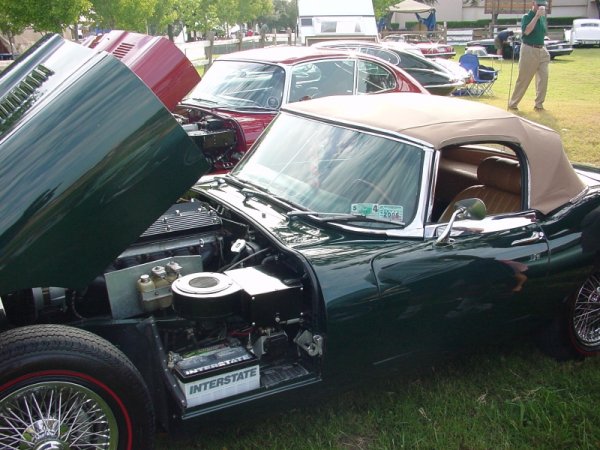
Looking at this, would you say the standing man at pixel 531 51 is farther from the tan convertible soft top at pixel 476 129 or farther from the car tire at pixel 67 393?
the car tire at pixel 67 393

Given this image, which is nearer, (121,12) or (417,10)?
(121,12)

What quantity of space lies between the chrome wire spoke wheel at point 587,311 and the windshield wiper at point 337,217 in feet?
4.42

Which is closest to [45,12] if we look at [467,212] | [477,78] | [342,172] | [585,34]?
[477,78]

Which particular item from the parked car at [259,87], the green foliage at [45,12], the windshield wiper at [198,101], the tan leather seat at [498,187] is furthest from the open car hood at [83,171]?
the green foliage at [45,12]

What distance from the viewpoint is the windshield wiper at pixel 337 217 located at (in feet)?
10.3

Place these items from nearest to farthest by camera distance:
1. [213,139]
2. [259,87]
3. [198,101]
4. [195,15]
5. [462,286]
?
1. [462,286]
2. [213,139]
3. [259,87]
4. [198,101]
5. [195,15]

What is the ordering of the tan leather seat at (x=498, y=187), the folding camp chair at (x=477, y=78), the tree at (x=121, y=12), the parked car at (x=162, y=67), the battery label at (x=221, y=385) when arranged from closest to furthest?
the battery label at (x=221, y=385) → the tan leather seat at (x=498, y=187) → the parked car at (x=162, y=67) → the folding camp chair at (x=477, y=78) → the tree at (x=121, y=12)

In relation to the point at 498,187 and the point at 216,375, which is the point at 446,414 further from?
the point at 498,187

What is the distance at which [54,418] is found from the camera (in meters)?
2.30

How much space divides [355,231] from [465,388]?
1145 millimetres

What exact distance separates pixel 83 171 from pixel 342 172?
1472 mm

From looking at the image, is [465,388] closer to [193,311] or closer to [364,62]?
[193,311]

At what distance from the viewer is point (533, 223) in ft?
11.1

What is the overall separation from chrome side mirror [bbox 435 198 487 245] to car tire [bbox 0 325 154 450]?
1.59m
